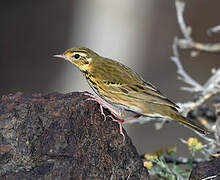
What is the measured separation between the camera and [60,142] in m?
4.80

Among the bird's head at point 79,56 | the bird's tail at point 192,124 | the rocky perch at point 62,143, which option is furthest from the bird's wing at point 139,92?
the rocky perch at point 62,143

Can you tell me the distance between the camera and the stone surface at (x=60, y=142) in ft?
15.4

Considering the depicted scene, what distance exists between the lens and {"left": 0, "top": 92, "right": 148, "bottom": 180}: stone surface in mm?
4688

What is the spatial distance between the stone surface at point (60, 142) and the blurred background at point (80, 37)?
1154 centimetres

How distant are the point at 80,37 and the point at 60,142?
13.4m

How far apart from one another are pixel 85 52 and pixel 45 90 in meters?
10.7

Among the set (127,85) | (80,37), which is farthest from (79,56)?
(80,37)

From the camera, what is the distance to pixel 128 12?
1784cm

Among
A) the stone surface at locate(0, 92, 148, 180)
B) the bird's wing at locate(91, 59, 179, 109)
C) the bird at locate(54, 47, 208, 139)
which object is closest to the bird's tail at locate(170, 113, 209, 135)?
the bird at locate(54, 47, 208, 139)

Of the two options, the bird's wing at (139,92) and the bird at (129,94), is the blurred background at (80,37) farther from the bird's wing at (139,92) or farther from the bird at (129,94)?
the bird's wing at (139,92)

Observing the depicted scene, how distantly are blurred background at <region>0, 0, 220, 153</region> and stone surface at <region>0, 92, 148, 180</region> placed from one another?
37.9 ft

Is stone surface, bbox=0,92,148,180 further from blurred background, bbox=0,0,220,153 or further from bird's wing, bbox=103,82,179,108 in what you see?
blurred background, bbox=0,0,220,153

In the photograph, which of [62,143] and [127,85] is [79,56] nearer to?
[127,85]

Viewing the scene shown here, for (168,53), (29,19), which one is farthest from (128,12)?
(29,19)
